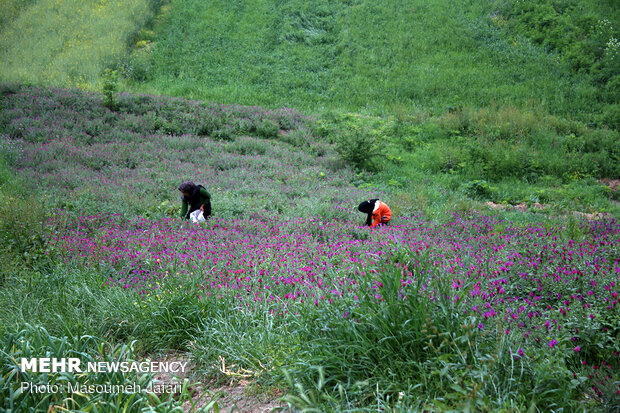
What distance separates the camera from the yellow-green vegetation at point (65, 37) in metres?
19.7

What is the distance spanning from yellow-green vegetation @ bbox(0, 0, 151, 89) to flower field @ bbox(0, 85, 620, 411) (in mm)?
10519

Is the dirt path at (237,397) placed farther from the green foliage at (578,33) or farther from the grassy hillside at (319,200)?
the green foliage at (578,33)

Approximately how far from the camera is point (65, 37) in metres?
23.3

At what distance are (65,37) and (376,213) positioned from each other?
24819 millimetres


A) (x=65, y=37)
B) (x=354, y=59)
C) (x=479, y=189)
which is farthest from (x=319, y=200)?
(x=65, y=37)

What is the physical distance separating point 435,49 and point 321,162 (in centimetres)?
1545

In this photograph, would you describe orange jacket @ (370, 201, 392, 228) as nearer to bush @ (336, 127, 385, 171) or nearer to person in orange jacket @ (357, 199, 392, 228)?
person in orange jacket @ (357, 199, 392, 228)

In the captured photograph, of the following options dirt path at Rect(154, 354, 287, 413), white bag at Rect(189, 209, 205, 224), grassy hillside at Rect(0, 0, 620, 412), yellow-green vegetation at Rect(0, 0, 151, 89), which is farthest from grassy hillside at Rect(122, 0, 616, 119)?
dirt path at Rect(154, 354, 287, 413)

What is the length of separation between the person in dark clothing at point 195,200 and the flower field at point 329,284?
461mm

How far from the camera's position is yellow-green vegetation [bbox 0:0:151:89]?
19.7 meters

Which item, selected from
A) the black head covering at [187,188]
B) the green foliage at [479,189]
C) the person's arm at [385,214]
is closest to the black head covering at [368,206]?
the person's arm at [385,214]

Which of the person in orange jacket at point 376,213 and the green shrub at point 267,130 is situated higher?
the green shrub at point 267,130

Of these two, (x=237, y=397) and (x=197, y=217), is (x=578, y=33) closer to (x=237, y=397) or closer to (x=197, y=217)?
(x=197, y=217)

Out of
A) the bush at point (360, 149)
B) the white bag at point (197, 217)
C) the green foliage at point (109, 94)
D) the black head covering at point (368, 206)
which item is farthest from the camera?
the green foliage at point (109, 94)
